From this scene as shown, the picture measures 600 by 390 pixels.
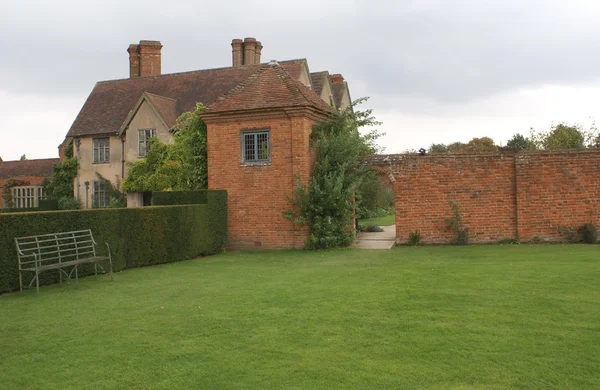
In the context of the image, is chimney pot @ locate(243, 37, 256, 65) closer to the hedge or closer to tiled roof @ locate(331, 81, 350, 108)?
tiled roof @ locate(331, 81, 350, 108)

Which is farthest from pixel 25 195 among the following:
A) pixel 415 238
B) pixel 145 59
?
pixel 415 238

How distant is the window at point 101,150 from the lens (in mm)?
32875

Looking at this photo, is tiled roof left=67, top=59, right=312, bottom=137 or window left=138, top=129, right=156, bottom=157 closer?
window left=138, top=129, right=156, bottom=157

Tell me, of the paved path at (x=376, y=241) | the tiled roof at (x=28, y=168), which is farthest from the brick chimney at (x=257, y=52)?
the paved path at (x=376, y=241)

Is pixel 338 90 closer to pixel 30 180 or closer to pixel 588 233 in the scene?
pixel 588 233

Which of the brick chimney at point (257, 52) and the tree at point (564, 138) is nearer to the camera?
the tree at point (564, 138)

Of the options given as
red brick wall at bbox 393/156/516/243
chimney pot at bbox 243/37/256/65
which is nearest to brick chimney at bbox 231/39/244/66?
chimney pot at bbox 243/37/256/65

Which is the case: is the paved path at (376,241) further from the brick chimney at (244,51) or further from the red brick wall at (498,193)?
the brick chimney at (244,51)

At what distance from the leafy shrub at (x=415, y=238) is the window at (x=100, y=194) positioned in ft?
70.1

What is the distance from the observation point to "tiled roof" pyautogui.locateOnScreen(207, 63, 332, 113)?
57.9 ft

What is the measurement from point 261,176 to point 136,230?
194 inches

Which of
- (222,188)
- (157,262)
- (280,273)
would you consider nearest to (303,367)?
(280,273)

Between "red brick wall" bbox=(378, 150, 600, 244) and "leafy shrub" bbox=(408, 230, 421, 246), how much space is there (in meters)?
0.15

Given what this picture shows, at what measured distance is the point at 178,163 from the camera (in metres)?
27.2
